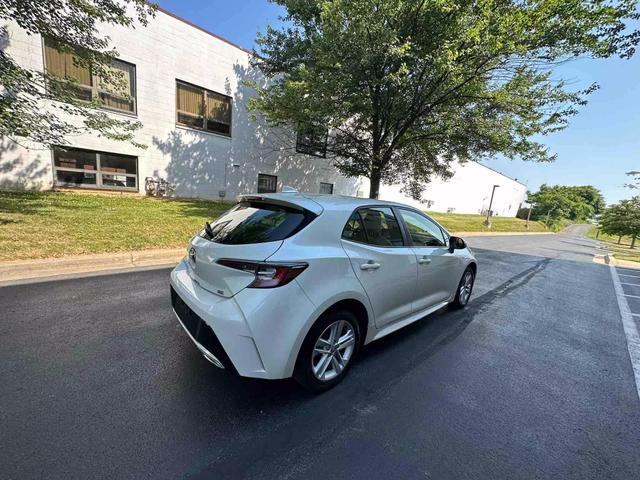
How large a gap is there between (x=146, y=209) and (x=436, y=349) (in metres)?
9.42

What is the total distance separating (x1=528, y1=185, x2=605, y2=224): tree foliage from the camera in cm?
6769

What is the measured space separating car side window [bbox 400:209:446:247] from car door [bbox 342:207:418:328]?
0.25 meters

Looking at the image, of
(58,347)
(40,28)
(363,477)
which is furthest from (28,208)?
(363,477)

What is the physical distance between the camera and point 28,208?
7.62m

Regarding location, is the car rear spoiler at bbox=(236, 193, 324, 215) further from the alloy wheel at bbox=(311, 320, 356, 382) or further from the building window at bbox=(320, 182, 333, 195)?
the building window at bbox=(320, 182, 333, 195)

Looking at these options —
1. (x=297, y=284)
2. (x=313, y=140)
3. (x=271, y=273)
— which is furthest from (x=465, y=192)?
(x=271, y=273)

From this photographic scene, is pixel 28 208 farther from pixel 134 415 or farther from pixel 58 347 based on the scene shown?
pixel 134 415

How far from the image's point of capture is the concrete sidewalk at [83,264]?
4.54m

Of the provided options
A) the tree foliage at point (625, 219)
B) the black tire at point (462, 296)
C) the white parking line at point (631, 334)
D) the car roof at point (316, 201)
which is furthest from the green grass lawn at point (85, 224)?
the tree foliage at point (625, 219)

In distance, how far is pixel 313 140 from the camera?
1328 cm

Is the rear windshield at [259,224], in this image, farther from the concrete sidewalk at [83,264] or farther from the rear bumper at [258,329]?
the concrete sidewalk at [83,264]

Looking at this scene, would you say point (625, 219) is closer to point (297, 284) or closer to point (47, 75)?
point (297, 284)

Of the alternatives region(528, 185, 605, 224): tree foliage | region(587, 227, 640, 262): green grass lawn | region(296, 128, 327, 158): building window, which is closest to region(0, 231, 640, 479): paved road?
region(296, 128, 327, 158): building window

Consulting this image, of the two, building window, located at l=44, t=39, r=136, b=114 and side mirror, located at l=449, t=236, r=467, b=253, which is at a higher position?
building window, located at l=44, t=39, r=136, b=114
